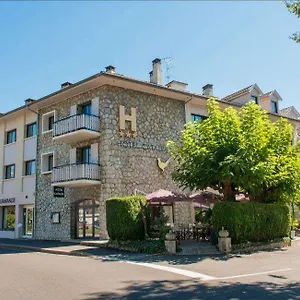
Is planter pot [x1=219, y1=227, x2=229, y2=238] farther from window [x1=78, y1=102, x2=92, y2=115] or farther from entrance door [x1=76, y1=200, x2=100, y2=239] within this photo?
window [x1=78, y1=102, x2=92, y2=115]

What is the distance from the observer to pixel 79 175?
2084 cm

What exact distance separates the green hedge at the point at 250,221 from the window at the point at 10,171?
16914 millimetres

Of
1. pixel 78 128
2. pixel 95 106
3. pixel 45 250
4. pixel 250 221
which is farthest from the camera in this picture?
pixel 95 106

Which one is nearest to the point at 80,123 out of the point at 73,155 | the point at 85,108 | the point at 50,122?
the point at 85,108

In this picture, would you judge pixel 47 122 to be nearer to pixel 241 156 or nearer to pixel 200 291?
pixel 241 156

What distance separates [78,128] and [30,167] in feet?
23.9

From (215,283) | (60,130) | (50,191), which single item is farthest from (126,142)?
(215,283)

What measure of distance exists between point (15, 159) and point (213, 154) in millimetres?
16229

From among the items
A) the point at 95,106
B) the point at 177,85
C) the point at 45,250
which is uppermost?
the point at 177,85

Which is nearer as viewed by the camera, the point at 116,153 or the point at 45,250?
the point at 45,250

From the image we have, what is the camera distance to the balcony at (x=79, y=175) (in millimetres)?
20719

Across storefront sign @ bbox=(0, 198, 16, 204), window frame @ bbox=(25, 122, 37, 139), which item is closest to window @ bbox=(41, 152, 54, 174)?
window frame @ bbox=(25, 122, 37, 139)

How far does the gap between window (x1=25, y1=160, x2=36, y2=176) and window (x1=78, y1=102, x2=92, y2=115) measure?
575 cm

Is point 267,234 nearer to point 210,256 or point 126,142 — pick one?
point 210,256
